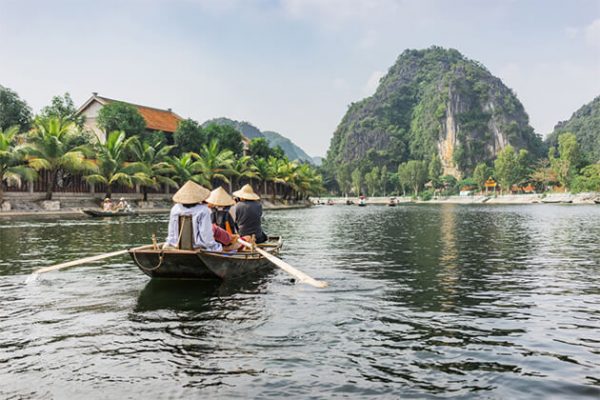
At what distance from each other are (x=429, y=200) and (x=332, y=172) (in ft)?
140

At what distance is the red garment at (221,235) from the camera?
11.7 metres

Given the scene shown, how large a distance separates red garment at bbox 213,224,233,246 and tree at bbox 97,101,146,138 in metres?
45.0

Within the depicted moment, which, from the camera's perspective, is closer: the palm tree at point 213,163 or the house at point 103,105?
the palm tree at point 213,163

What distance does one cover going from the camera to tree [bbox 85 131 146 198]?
4416 cm

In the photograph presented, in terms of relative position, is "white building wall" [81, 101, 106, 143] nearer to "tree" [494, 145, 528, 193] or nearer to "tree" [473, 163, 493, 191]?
"tree" [494, 145, 528, 193]

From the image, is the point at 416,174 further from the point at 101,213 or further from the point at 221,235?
the point at 221,235

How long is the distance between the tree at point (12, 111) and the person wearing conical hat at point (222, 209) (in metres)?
49.9

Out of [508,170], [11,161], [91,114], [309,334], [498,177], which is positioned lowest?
[309,334]

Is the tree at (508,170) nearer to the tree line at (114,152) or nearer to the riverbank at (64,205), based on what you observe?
the tree line at (114,152)

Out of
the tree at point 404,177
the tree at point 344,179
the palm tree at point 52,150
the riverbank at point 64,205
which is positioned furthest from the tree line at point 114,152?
the tree at point 344,179

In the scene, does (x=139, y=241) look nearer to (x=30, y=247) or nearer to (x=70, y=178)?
(x=30, y=247)

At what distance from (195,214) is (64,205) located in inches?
1458

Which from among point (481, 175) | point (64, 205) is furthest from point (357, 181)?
point (64, 205)

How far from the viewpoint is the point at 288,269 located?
33.3ft
